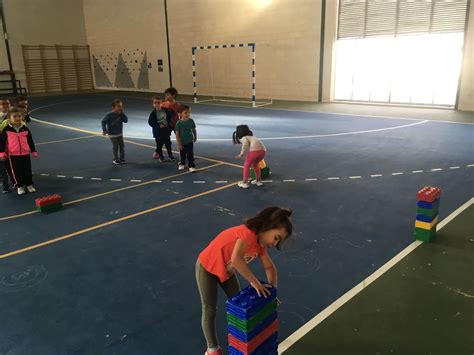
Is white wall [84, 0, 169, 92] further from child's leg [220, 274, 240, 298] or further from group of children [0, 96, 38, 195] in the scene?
child's leg [220, 274, 240, 298]

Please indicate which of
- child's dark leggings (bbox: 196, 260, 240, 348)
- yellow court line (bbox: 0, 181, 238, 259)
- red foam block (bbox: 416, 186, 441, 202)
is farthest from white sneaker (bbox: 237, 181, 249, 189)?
child's dark leggings (bbox: 196, 260, 240, 348)

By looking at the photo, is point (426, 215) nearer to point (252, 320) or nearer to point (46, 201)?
point (252, 320)

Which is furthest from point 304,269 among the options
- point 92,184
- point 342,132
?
point 342,132

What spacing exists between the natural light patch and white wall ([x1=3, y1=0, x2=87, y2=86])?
18.8 metres

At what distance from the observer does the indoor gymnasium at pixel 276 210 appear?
334cm

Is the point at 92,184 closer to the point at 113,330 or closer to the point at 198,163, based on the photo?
the point at 198,163

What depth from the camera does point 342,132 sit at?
12.1 meters

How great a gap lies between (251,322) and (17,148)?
6.02 meters

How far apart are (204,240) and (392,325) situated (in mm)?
2490

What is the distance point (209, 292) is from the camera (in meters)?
2.91

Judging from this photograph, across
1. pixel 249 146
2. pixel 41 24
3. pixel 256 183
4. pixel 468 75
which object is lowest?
pixel 256 183

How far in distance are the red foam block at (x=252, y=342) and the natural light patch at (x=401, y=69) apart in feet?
52.9

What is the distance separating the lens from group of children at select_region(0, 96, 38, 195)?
6.96 m

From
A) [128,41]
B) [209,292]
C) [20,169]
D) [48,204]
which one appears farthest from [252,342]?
[128,41]
